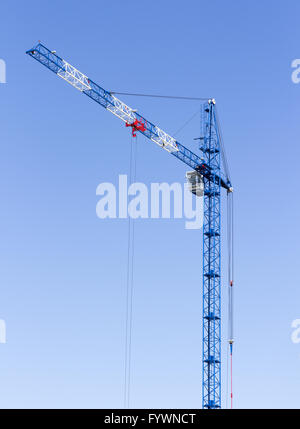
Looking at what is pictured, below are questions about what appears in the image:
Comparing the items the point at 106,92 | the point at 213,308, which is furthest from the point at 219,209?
the point at 106,92

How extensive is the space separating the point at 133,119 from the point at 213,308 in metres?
29.4

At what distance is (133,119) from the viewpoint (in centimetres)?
10900
